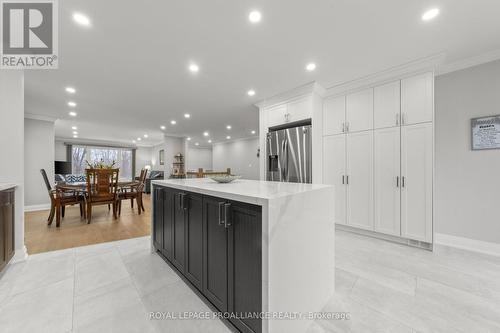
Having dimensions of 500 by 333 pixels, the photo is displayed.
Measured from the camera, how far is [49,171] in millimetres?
5410

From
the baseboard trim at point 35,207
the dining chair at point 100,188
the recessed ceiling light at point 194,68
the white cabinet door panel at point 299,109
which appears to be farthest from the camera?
the baseboard trim at point 35,207

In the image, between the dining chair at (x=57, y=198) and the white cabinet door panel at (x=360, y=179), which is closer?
the white cabinet door panel at (x=360, y=179)

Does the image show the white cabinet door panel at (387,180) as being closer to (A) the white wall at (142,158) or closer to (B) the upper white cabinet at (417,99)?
(B) the upper white cabinet at (417,99)

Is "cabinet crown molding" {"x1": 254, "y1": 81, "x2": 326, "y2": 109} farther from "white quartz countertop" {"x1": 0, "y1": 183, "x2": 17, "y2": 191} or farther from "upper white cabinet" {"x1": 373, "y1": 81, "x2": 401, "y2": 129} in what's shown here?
"white quartz countertop" {"x1": 0, "y1": 183, "x2": 17, "y2": 191}

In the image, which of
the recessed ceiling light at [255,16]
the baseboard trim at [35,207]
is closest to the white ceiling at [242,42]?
the recessed ceiling light at [255,16]

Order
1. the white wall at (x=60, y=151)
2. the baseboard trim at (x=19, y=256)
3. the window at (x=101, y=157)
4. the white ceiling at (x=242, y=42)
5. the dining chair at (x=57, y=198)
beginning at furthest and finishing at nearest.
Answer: the window at (x=101, y=157) < the white wall at (x=60, y=151) < the dining chair at (x=57, y=198) < the baseboard trim at (x=19, y=256) < the white ceiling at (x=242, y=42)

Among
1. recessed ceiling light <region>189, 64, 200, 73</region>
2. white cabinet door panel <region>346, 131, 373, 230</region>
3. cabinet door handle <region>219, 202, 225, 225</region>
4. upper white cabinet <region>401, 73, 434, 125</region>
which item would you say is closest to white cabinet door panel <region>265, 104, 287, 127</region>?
white cabinet door panel <region>346, 131, 373, 230</region>

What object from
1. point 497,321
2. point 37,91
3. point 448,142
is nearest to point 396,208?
point 448,142

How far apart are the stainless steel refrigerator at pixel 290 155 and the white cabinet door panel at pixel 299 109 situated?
0.20 meters

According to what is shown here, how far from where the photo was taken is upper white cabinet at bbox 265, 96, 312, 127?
3414 millimetres

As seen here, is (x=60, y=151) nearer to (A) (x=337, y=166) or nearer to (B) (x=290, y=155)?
(B) (x=290, y=155)

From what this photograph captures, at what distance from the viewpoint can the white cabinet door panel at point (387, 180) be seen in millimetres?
2826

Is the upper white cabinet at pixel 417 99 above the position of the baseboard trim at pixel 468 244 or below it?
above

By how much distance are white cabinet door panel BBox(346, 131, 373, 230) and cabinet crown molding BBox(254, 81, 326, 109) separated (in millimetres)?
934
